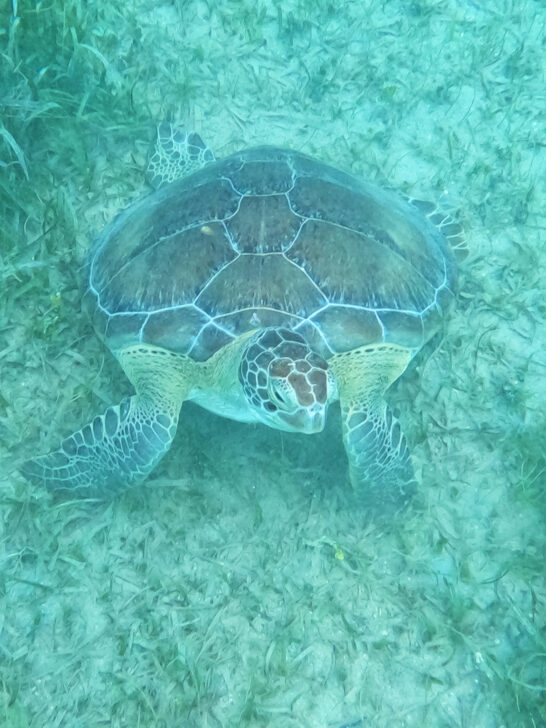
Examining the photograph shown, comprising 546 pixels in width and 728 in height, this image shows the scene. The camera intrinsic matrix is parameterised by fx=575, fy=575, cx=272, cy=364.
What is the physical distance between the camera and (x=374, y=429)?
289cm

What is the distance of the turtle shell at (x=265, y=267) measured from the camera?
2.85 m

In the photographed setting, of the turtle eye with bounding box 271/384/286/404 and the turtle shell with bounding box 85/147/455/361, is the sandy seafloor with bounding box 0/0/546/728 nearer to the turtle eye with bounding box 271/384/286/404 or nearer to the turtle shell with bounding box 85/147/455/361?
the turtle shell with bounding box 85/147/455/361

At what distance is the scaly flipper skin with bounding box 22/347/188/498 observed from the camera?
2902 millimetres

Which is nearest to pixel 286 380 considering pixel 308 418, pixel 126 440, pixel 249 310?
pixel 308 418

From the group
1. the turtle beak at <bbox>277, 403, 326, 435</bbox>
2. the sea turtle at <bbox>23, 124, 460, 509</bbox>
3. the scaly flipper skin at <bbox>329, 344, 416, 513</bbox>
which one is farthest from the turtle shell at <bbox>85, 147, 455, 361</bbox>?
the turtle beak at <bbox>277, 403, 326, 435</bbox>

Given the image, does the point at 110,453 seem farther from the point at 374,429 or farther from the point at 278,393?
the point at 374,429

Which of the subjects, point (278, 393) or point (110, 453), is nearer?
point (278, 393)

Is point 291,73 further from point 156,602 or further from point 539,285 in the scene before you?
point 156,602

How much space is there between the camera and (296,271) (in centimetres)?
289

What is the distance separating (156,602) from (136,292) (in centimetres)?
161

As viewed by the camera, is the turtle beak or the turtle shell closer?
the turtle beak

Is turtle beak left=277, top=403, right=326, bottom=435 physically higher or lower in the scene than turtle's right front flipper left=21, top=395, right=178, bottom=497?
higher

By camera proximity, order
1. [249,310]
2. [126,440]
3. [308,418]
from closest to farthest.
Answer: [308,418] → [249,310] → [126,440]

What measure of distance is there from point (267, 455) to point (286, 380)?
104 centimetres
